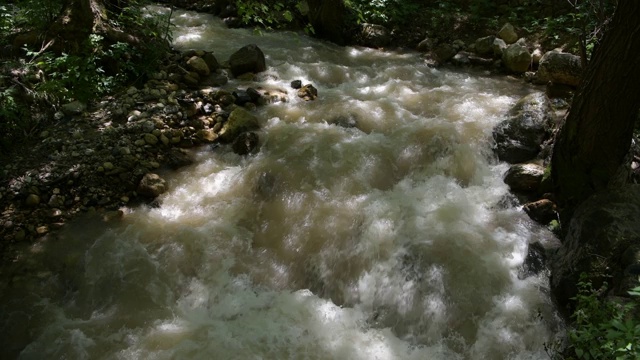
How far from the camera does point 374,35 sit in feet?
33.0

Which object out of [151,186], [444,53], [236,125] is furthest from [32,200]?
[444,53]

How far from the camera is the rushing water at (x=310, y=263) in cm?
377

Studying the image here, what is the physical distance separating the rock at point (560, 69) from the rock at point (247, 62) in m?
5.34

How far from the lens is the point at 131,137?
583 cm

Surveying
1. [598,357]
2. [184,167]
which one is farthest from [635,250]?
[184,167]

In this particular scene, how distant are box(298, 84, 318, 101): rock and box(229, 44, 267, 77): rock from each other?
122cm

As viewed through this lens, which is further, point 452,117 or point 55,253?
point 452,117

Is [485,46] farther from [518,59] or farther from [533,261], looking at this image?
[533,261]

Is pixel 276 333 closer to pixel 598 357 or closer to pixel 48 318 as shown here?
pixel 48 318

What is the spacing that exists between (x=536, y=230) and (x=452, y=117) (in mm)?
2438

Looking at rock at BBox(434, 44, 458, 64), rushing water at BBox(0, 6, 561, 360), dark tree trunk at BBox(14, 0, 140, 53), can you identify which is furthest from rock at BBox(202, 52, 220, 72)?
rock at BBox(434, 44, 458, 64)

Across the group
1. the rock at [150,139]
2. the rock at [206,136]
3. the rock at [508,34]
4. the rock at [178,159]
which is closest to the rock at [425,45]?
the rock at [508,34]

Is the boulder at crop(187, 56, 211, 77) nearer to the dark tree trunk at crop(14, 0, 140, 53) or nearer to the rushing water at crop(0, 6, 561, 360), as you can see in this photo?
the dark tree trunk at crop(14, 0, 140, 53)

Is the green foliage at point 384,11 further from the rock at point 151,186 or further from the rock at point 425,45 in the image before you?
the rock at point 151,186
